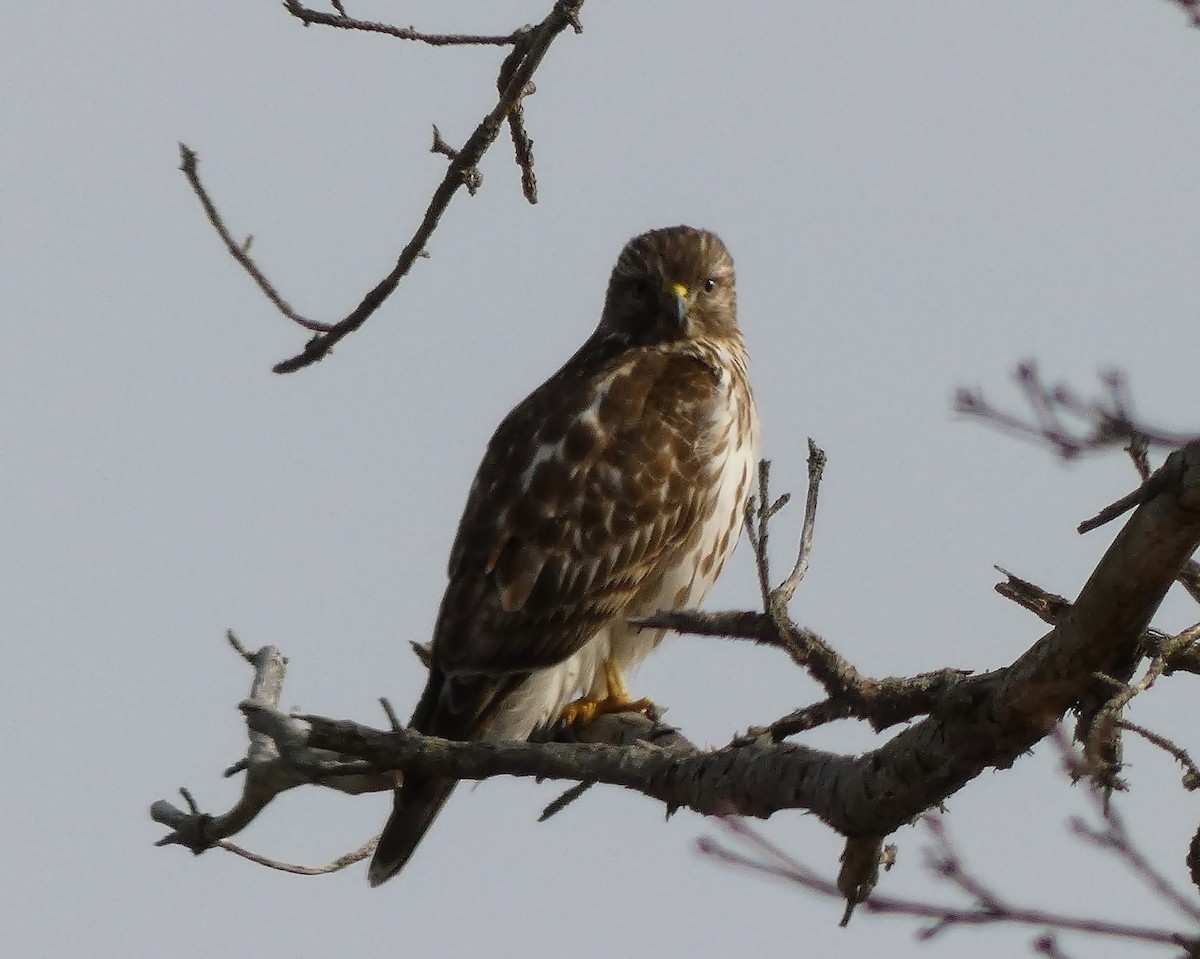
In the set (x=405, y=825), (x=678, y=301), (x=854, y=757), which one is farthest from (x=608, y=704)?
(x=854, y=757)

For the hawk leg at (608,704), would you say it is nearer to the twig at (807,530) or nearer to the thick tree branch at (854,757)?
the thick tree branch at (854,757)

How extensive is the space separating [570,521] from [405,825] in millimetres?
1345

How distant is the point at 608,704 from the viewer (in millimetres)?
7023

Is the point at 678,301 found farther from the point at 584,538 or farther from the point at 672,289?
the point at 584,538

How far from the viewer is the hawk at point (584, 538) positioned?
22.2 ft

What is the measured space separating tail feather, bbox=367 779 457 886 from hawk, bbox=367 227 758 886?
0.99ft

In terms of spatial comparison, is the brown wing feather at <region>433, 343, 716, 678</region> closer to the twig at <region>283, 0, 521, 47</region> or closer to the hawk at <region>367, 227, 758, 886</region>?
the hawk at <region>367, 227, 758, 886</region>

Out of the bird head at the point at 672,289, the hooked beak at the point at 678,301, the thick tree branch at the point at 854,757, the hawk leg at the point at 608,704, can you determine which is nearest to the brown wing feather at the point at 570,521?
the hawk leg at the point at 608,704

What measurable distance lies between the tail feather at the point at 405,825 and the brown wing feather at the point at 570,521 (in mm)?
532

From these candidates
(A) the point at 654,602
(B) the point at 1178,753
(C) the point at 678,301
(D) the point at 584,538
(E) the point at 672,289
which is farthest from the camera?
(E) the point at 672,289

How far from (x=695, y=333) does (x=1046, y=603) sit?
4083 millimetres

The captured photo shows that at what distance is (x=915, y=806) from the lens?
3.99 m

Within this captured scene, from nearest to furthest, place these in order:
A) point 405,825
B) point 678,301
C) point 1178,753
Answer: point 1178,753
point 405,825
point 678,301

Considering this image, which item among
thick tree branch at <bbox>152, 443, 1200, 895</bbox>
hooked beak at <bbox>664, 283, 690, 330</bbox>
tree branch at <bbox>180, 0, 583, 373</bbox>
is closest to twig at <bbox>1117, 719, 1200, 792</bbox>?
thick tree branch at <bbox>152, 443, 1200, 895</bbox>
